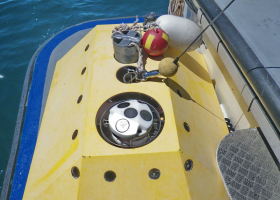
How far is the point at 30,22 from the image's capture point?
4863 mm

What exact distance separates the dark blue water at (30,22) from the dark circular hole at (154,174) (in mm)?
2688

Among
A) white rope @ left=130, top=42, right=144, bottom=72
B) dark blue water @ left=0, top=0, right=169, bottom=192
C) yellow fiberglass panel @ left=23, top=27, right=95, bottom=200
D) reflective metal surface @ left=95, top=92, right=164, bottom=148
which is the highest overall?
white rope @ left=130, top=42, right=144, bottom=72

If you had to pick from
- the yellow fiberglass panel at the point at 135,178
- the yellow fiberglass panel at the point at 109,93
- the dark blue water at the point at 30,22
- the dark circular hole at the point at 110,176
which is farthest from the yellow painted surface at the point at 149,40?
the dark blue water at the point at 30,22

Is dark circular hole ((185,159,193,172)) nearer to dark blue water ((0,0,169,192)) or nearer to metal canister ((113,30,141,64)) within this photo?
metal canister ((113,30,141,64))

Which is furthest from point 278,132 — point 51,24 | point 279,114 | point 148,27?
point 51,24

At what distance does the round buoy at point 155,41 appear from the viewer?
2.12 meters

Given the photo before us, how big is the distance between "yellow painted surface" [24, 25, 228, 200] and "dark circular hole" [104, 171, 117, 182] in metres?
0.02

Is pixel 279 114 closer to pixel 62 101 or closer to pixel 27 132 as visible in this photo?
pixel 62 101

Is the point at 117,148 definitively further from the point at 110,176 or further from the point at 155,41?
the point at 155,41

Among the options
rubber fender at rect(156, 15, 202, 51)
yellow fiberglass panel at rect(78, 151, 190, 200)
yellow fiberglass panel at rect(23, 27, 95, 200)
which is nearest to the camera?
yellow fiberglass panel at rect(78, 151, 190, 200)

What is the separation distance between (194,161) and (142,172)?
394 millimetres

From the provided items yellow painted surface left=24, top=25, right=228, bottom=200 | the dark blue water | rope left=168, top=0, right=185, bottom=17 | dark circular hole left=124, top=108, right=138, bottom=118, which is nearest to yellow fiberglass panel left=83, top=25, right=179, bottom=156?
yellow painted surface left=24, top=25, right=228, bottom=200

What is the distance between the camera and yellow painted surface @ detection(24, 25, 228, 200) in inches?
62.3

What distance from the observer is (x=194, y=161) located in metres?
1.70
